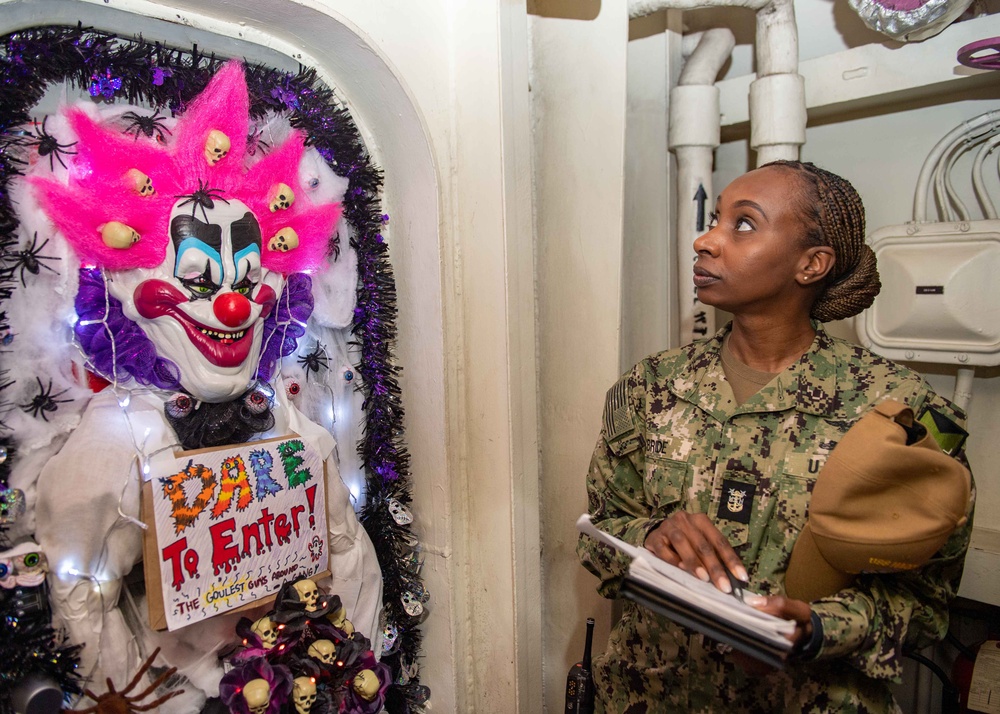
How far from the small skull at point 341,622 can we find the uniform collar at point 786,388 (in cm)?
83

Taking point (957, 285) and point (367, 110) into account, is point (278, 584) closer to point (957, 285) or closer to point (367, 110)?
point (367, 110)

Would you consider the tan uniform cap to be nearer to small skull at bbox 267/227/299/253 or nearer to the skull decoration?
small skull at bbox 267/227/299/253

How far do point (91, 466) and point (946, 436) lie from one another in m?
1.42

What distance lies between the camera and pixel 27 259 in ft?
3.95

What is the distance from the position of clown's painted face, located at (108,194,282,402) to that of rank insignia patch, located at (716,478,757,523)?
0.96 meters

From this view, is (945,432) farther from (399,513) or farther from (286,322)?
(286,322)

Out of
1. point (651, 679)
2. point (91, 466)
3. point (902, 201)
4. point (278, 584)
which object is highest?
point (902, 201)

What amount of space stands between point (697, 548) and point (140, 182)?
1156mm

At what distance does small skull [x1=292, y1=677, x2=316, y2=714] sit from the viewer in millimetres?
1331

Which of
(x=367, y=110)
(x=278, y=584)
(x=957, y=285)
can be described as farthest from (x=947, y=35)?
(x=278, y=584)

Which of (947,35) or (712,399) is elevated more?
(947,35)

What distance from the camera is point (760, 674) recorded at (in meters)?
1.13

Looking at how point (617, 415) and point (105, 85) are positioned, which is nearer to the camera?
point (105, 85)

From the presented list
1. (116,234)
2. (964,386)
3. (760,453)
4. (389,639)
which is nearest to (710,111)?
(964,386)
